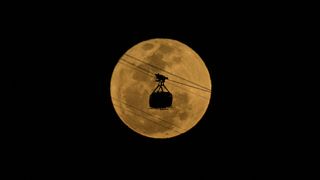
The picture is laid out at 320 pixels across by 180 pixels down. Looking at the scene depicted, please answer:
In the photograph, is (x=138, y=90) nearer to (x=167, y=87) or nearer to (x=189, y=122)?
(x=167, y=87)

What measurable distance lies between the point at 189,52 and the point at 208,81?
1.45 feet

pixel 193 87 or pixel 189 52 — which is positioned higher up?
pixel 189 52

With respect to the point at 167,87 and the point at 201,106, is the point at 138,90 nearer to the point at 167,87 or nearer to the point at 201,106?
the point at 167,87

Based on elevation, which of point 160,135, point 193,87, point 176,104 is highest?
point 193,87

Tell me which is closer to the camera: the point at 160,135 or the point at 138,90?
the point at 138,90

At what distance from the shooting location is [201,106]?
4355 mm

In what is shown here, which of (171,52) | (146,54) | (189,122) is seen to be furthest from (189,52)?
(189,122)

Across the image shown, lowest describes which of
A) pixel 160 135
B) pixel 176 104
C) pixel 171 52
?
pixel 160 135

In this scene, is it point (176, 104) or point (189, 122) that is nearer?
point (176, 104)

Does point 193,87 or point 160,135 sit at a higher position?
point 193,87

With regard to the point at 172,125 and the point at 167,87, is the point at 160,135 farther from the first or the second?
the point at 167,87

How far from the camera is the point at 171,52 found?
4152 millimetres

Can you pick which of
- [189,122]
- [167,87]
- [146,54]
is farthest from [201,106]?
[146,54]

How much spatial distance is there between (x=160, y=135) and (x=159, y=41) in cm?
116
